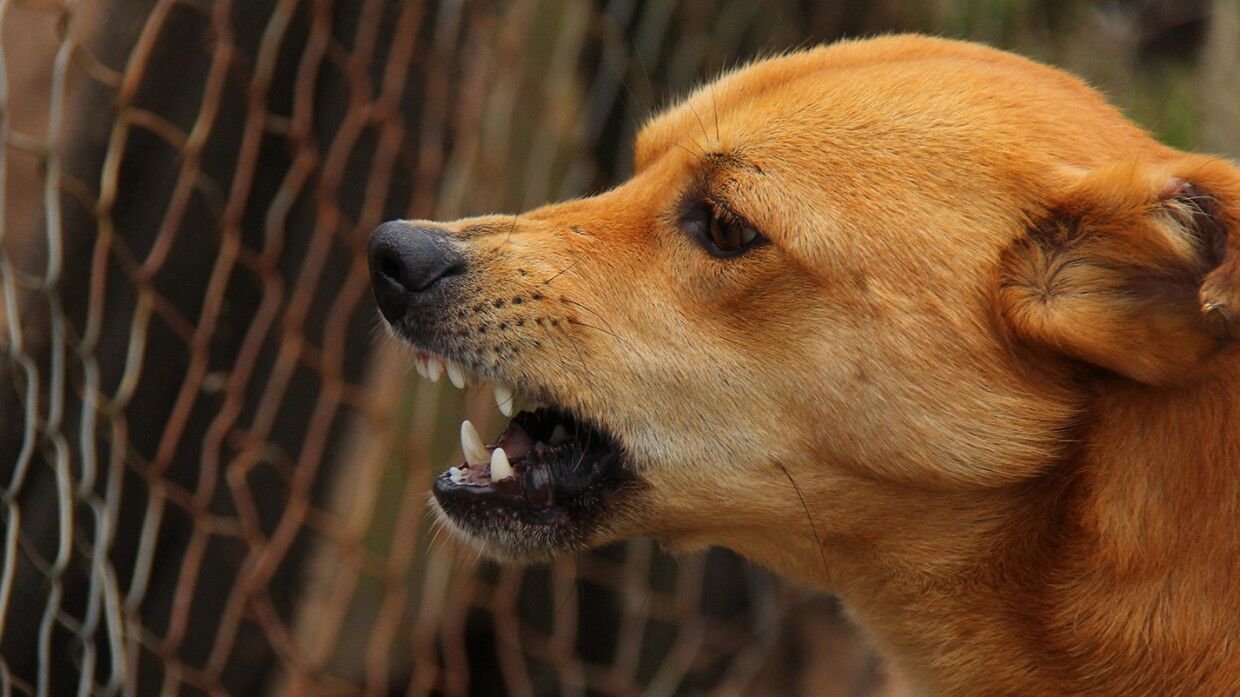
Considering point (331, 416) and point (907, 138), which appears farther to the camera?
point (331, 416)

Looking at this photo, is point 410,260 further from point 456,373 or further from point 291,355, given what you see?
point 291,355

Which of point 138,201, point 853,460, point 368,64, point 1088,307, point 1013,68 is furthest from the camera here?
point 368,64

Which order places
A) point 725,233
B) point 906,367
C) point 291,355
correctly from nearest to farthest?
point 906,367, point 725,233, point 291,355

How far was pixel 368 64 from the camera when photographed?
3.74 m

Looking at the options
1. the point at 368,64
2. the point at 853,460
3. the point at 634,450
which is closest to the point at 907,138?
the point at 853,460

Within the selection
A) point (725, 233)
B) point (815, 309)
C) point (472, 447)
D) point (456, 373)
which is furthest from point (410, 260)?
point (815, 309)

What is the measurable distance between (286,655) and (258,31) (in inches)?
65.4

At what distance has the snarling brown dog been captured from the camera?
2281mm

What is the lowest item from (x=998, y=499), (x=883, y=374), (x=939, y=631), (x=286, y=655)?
(x=286, y=655)

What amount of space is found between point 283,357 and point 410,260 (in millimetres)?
963

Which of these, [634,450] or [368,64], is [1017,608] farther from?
[368,64]

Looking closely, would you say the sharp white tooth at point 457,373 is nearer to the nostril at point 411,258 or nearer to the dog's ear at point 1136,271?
the nostril at point 411,258

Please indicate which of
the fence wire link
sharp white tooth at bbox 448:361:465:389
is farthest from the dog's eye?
the fence wire link

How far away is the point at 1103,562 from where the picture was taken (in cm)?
232
